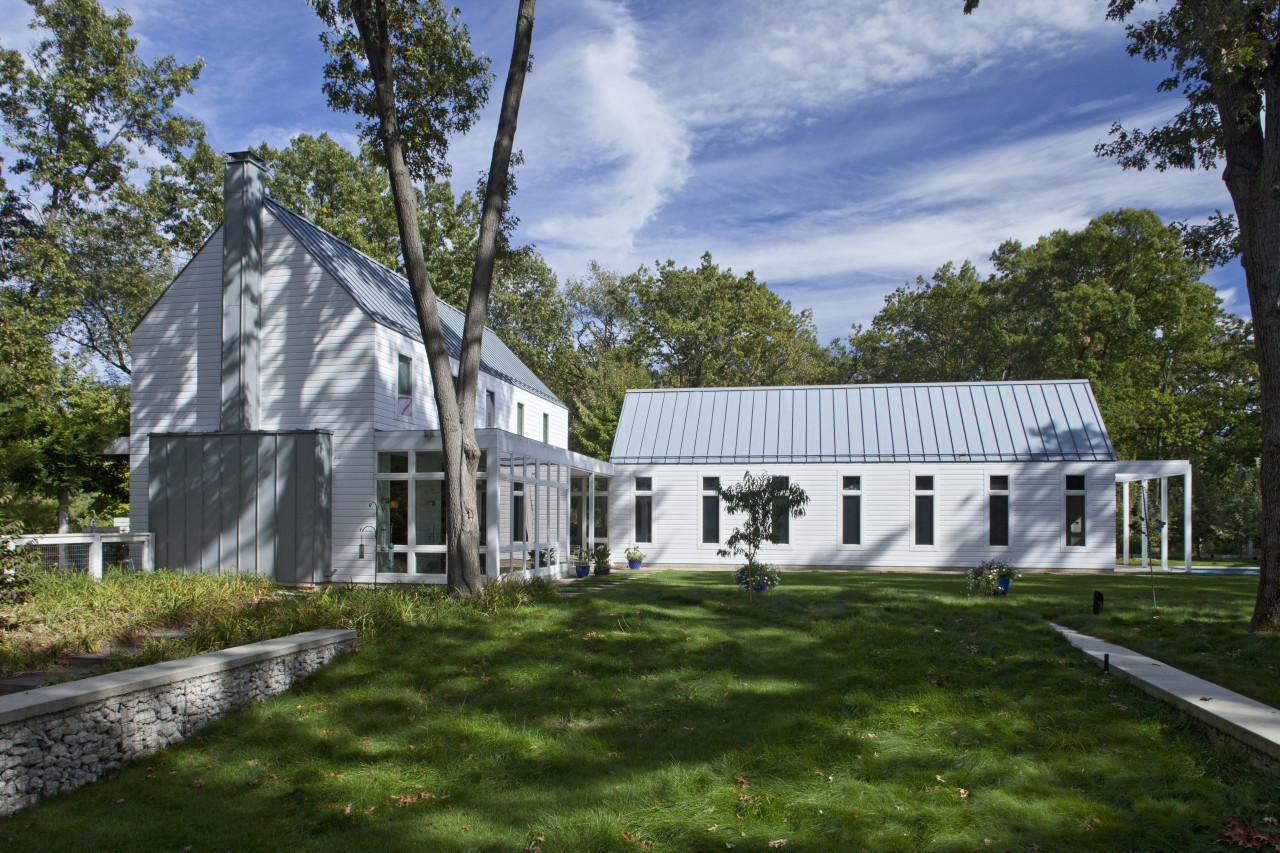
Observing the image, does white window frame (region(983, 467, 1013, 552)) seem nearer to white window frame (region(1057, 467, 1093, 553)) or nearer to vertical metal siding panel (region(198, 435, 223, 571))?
white window frame (region(1057, 467, 1093, 553))

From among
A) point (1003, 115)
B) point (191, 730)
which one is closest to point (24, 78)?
point (191, 730)

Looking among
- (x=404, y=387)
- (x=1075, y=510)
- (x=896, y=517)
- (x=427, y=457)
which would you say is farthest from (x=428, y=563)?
(x=1075, y=510)

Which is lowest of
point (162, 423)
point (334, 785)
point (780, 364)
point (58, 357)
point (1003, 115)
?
point (334, 785)

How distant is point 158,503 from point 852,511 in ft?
53.5

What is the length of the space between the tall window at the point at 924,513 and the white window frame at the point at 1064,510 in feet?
10.4

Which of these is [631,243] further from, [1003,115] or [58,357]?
[58,357]

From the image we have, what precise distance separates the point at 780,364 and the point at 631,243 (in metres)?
9.55

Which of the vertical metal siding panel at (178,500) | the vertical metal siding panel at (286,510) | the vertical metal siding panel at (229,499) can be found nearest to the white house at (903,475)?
the vertical metal siding panel at (286,510)

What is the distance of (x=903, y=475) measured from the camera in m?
21.5

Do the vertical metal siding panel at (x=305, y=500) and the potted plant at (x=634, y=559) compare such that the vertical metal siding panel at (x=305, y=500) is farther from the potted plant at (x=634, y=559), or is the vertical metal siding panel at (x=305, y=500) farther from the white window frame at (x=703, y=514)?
the white window frame at (x=703, y=514)

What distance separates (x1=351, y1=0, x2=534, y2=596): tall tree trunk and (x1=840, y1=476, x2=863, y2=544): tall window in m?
13.2

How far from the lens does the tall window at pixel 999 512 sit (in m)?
21.0

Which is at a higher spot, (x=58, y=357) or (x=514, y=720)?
(x=58, y=357)

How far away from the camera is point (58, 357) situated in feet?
59.3
